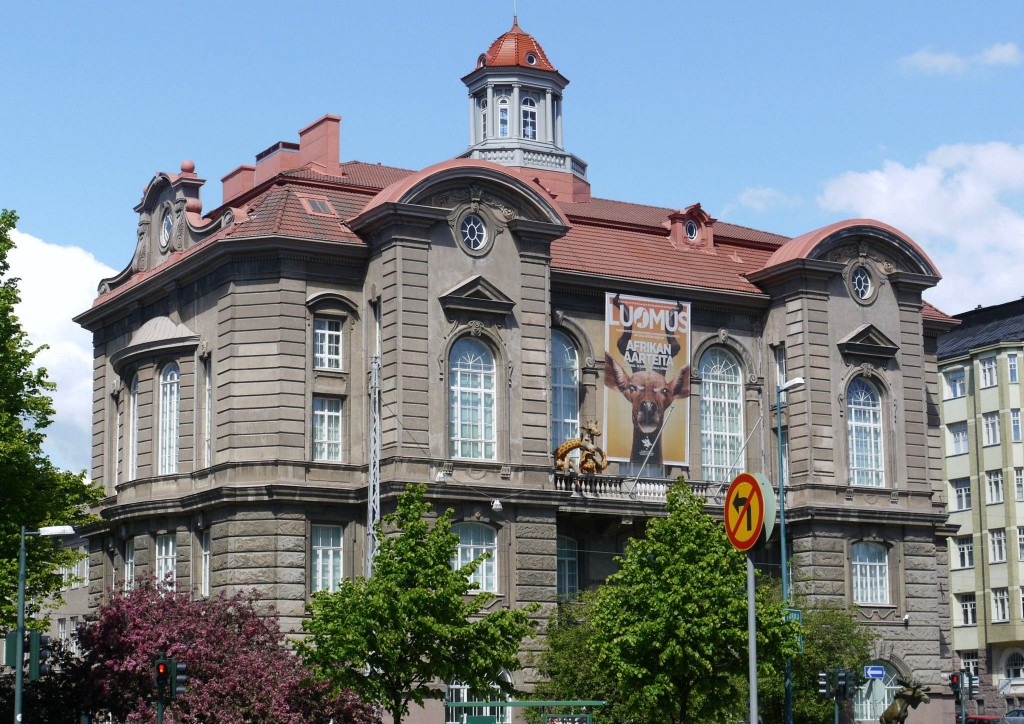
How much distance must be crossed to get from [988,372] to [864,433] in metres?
28.7

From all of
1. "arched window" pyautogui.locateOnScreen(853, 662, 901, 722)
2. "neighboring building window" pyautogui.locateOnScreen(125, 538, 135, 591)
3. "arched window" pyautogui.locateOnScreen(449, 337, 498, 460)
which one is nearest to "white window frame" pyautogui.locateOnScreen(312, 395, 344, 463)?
"arched window" pyautogui.locateOnScreen(449, 337, 498, 460)

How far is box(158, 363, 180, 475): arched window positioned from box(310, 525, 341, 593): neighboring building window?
21.5ft

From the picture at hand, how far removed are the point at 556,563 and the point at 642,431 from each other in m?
6.23

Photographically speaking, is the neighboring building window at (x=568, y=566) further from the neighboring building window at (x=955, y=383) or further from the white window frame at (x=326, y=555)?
the neighboring building window at (x=955, y=383)

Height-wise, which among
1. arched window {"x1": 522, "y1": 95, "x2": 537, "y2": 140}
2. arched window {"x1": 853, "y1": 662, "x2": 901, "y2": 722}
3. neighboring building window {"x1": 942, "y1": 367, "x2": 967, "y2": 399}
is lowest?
arched window {"x1": 853, "y1": 662, "x2": 901, "y2": 722}

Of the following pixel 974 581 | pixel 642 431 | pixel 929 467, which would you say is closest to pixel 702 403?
pixel 642 431

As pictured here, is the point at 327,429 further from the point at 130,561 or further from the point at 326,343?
the point at 130,561

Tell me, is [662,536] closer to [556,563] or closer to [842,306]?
[556,563]

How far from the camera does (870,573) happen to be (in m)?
63.2

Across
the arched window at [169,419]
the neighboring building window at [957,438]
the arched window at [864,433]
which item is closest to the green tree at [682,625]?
the arched window at [864,433]

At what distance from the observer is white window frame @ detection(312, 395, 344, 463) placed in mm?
56844

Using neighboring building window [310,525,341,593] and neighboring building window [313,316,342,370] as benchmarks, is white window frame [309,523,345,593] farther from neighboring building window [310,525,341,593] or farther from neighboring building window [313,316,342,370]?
neighboring building window [313,316,342,370]

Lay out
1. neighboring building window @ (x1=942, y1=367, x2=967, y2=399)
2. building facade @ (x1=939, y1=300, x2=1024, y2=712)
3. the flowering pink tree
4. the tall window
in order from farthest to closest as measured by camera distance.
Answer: neighboring building window @ (x1=942, y1=367, x2=967, y2=399) < building facade @ (x1=939, y1=300, x2=1024, y2=712) < the tall window < the flowering pink tree

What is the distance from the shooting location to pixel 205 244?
2283 inches
